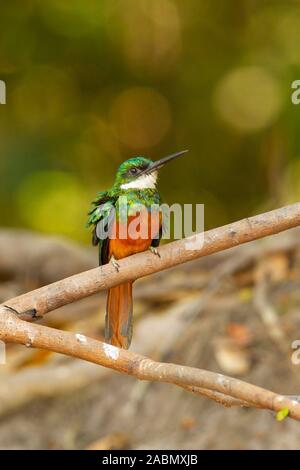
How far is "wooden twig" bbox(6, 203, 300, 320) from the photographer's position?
2182mm

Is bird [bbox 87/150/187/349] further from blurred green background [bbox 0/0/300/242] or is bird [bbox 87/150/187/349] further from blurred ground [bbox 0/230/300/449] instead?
blurred green background [bbox 0/0/300/242]

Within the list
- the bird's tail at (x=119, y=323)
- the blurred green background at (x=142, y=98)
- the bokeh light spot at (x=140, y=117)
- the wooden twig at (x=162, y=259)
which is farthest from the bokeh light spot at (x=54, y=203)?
the wooden twig at (x=162, y=259)

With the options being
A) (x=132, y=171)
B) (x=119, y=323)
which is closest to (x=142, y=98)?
(x=132, y=171)

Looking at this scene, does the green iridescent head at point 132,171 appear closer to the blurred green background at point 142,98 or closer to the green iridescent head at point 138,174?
the green iridescent head at point 138,174

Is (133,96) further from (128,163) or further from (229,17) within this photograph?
(128,163)

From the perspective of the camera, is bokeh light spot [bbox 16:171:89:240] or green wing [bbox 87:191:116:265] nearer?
green wing [bbox 87:191:116:265]

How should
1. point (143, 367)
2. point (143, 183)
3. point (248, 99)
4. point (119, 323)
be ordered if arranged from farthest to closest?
point (248, 99) < point (143, 183) < point (119, 323) < point (143, 367)

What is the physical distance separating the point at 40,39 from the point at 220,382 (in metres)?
4.31

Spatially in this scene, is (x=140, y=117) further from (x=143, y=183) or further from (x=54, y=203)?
(x=143, y=183)

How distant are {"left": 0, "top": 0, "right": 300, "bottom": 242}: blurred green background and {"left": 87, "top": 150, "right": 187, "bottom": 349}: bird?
2694mm

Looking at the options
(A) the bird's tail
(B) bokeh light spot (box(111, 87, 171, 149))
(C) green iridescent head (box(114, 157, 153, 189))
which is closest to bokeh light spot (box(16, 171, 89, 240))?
(B) bokeh light spot (box(111, 87, 171, 149))

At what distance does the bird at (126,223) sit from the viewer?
8.56ft

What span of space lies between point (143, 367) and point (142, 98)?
4037 mm

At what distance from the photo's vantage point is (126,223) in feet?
8.79
